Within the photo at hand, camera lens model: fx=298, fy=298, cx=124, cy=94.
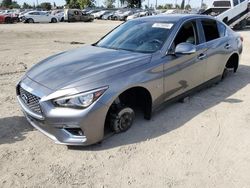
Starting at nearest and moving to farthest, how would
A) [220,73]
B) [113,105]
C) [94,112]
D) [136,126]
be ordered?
[94,112]
[113,105]
[136,126]
[220,73]

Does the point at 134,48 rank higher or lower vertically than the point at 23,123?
higher

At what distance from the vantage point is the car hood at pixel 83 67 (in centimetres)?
378

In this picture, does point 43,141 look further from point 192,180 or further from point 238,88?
point 238,88

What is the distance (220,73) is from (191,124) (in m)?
2.15

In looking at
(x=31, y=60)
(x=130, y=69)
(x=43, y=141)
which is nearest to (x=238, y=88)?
(x=130, y=69)

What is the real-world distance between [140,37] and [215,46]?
1.73 meters

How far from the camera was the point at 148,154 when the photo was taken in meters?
3.79

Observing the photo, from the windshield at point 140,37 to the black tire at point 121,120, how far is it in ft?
3.44

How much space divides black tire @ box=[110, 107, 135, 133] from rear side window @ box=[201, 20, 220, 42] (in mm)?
2408

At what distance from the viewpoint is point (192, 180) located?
3287 millimetres

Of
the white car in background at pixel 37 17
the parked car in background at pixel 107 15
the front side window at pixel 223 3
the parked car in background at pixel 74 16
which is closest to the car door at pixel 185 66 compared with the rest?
the front side window at pixel 223 3

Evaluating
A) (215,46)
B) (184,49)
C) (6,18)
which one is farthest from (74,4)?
(184,49)

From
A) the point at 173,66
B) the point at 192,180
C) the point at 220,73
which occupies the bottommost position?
the point at 192,180

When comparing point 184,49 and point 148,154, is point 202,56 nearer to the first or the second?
Result: point 184,49
